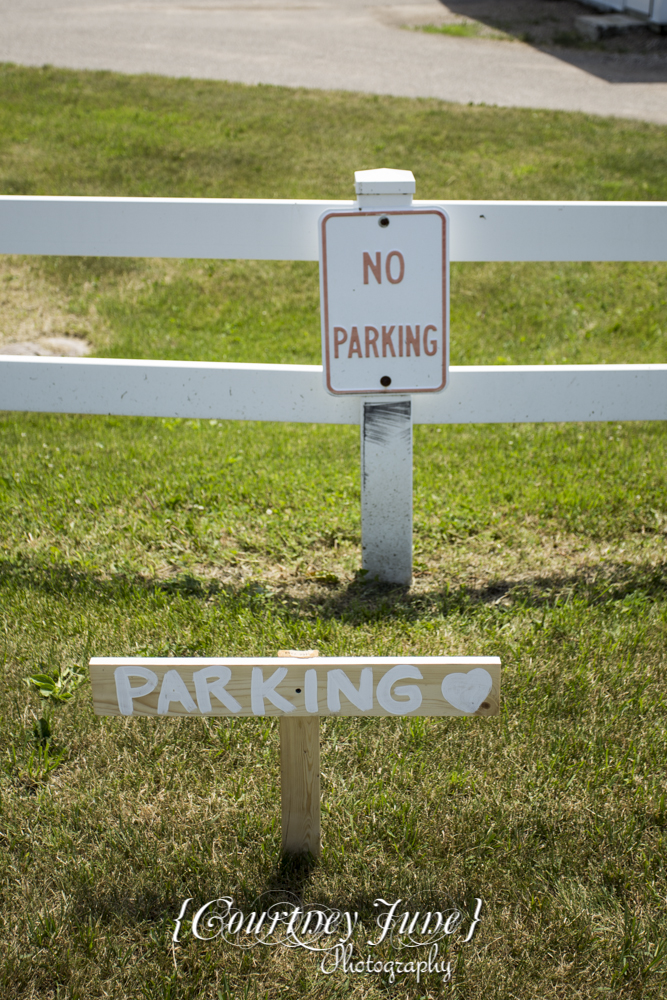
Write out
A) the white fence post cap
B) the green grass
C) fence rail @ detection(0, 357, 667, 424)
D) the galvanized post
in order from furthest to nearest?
the green grass → fence rail @ detection(0, 357, 667, 424) → the galvanized post → the white fence post cap

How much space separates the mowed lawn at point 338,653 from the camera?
1987 mm

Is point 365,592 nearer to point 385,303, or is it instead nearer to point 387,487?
point 387,487

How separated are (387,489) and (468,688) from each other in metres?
1.44

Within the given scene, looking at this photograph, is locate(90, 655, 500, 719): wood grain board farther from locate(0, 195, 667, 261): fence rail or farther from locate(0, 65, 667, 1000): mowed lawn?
locate(0, 195, 667, 261): fence rail

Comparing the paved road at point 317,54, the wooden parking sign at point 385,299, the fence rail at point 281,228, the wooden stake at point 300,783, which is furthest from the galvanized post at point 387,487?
the paved road at point 317,54

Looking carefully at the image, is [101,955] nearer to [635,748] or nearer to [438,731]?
[438,731]

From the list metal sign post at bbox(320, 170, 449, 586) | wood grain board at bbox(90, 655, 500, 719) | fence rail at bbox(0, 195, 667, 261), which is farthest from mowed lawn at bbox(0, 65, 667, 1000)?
fence rail at bbox(0, 195, 667, 261)

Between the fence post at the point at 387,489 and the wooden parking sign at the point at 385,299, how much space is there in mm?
129

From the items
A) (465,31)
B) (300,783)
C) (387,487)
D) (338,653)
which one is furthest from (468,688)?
(465,31)

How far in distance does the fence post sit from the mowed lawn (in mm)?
140

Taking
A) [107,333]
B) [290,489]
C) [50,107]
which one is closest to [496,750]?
[290,489]

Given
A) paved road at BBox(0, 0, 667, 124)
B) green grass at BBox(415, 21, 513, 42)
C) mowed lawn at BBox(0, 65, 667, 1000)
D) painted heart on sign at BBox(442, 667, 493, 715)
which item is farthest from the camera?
green grass at BBox(415, 21, 513, 42)

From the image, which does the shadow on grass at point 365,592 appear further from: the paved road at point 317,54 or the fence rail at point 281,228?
the paved road at point 317,54

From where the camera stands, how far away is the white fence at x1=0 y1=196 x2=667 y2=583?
3215 mm
